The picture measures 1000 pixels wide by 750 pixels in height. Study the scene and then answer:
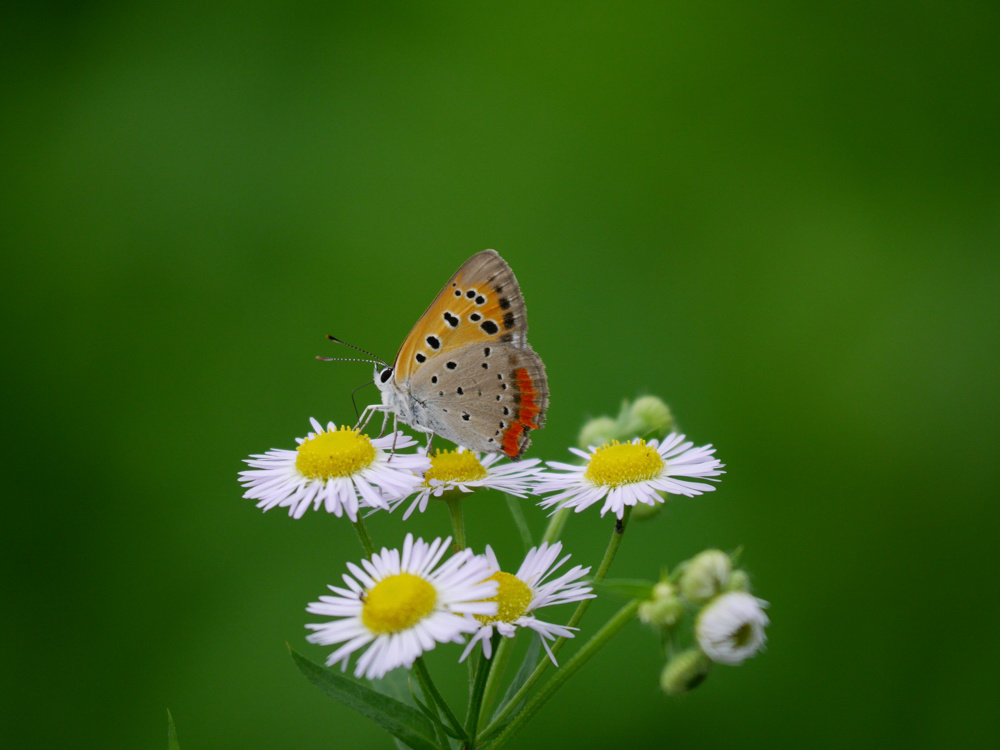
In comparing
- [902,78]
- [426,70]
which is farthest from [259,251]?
[902,78]

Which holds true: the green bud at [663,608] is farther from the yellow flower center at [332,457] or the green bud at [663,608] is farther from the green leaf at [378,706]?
the yellow flower center at [332,457]

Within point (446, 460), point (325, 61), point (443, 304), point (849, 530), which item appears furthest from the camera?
point (325, 61)

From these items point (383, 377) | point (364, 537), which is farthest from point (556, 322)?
point (364, 537)

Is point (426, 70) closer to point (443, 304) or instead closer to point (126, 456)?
point (126, 456)

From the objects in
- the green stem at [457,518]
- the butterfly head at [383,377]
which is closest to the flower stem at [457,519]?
the green stem at [457,518]

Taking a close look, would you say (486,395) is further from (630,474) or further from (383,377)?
(630,474)

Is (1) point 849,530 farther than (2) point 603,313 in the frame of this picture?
No

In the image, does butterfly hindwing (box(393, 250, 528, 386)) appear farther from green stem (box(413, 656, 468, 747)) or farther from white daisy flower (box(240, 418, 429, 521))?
green stem (box(413, 656, 468, 747))
